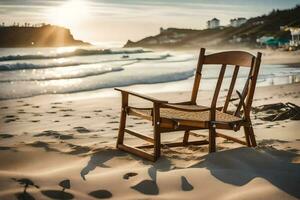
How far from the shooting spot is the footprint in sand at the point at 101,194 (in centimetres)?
335

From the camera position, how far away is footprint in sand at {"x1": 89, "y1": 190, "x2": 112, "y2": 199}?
11.0 ft

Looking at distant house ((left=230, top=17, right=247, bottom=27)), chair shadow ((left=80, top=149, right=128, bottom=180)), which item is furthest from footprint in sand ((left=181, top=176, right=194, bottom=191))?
distant house ((left=230, top=17, right=247, bottom=27))

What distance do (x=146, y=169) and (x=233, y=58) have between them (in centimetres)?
159

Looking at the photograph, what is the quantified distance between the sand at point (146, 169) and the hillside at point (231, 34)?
74585 millimetres

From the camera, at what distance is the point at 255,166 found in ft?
12.6

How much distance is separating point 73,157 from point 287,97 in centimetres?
678

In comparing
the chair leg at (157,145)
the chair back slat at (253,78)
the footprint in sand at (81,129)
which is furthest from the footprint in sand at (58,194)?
the footprint in sand at (81,129)

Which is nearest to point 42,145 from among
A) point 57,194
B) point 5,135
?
point 5,135

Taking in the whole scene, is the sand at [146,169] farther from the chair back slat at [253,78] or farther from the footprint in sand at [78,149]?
the chair back slat at [253,78]

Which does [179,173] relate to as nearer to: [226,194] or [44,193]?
[226,194]

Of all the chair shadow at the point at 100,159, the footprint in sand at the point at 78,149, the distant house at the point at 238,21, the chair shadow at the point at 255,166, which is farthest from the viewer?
the distant house at the point at 238,21

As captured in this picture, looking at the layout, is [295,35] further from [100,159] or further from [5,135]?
[100,159]

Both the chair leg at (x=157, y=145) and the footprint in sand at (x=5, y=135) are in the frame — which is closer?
the chair leg at (x=157, y=145)

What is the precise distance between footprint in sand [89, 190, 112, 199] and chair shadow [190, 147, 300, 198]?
0.86 meters
